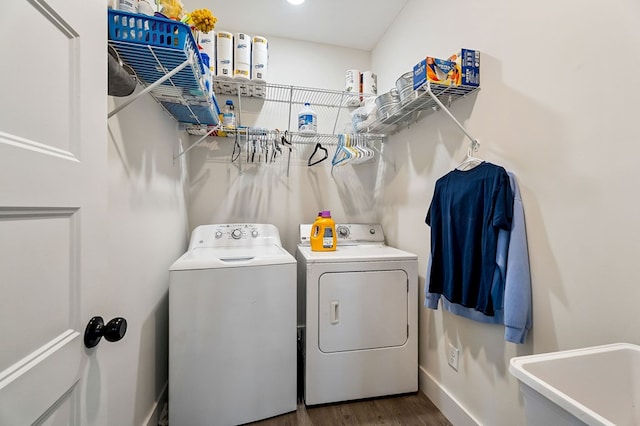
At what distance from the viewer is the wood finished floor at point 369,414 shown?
1.50 meters

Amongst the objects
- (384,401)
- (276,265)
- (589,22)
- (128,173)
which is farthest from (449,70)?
(384,401)

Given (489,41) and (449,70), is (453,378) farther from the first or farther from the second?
(489,41)

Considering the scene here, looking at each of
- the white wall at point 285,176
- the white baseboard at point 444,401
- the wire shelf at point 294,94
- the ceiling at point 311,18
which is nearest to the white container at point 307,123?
the wire shelf at point 294,94

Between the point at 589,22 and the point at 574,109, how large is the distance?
28cm

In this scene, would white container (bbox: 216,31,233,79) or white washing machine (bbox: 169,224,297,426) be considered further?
white container (bbox: 216,31,233,79)

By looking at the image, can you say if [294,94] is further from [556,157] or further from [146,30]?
[556,157]

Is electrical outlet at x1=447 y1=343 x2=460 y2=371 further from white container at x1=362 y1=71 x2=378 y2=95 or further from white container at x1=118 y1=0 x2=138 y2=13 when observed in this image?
white container at x1=118 y1=0 x2=138 y2=13

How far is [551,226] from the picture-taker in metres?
1.01

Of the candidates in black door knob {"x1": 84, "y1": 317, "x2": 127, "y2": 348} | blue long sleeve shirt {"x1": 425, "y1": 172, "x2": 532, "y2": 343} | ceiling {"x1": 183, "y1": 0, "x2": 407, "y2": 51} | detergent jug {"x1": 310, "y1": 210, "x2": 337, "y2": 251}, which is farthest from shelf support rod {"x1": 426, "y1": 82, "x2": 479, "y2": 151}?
black door knob {"x1": 84, "y1": 317, "x2": 127, "y2": 348}

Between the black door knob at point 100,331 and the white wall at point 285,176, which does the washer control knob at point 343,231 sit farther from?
the black door knob at point 100,331

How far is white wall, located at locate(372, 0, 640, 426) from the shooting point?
31.9 inches

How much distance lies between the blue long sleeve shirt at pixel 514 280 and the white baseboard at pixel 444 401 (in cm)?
62

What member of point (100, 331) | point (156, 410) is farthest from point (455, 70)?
point (156, 410)

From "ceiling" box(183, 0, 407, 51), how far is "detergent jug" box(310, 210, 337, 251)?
1.64m
